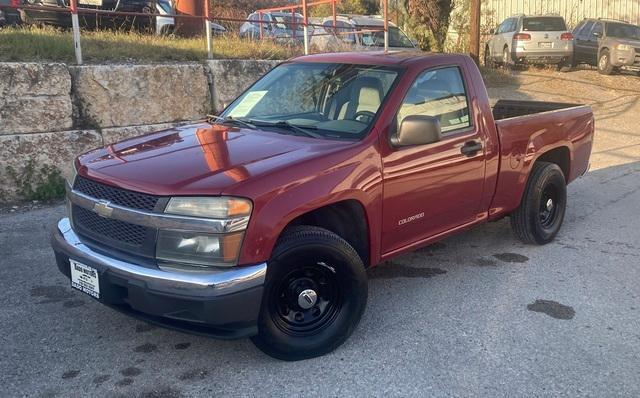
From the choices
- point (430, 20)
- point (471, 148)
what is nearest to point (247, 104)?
point (471, 148)

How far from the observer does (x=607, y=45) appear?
18.3 m

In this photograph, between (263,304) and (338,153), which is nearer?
(263,304)

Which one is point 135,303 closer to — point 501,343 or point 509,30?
point 501,343

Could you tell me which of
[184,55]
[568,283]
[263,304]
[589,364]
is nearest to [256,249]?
[263,304]

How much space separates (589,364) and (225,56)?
7.10 metres

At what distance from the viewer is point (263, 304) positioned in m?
3.48

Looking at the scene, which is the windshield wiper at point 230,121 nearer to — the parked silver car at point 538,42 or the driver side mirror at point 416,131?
the driver side mirror at point 416,131

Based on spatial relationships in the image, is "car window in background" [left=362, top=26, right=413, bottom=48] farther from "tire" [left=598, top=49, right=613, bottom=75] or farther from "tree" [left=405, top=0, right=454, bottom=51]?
"tire" [left=598, top=49, right=613, bottom=75]

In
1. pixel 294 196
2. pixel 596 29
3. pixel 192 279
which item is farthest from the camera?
pixel 596 29

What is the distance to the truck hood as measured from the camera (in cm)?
344

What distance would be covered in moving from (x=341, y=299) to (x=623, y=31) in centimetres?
1831

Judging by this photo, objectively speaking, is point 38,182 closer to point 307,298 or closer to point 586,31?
point 307,298

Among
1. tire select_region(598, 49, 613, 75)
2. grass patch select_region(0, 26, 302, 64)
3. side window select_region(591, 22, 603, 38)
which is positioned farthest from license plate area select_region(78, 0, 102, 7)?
side window select_region(591, 22, 603, 38)

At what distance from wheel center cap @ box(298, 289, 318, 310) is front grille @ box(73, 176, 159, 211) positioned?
0.98 m
